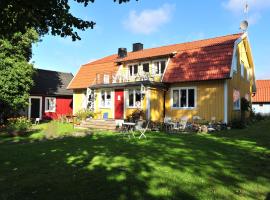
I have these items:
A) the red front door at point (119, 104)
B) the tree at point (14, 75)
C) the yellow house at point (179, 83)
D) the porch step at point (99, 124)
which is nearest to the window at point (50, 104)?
the yellow house at point (179, 83)

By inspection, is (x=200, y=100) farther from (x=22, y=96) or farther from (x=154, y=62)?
(x=22, y=96)

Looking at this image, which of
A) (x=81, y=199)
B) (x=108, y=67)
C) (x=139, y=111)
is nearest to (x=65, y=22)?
(x=81, y=199)

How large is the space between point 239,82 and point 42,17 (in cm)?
2111

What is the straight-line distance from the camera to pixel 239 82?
24641 mm

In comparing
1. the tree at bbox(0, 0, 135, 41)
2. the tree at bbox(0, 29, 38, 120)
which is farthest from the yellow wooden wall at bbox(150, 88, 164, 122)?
the tree at bbox(0, 0, 135, 41)

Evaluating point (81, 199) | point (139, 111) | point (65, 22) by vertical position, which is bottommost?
point (81, 199)

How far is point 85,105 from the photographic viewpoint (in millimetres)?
28812

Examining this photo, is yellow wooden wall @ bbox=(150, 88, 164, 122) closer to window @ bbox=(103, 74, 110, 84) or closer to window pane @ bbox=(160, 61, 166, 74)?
window pane @ bbox=(160, 61, 166, 74)

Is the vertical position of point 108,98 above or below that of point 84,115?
above

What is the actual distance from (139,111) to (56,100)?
13.7 m

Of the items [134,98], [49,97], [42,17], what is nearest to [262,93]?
[134,98]

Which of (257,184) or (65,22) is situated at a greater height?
(65,22)

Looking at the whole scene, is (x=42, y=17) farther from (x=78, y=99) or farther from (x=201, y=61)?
(x=78, y=99)

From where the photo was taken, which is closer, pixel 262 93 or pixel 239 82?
pixel 239 82
